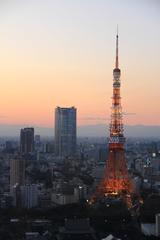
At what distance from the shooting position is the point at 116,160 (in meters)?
6.92

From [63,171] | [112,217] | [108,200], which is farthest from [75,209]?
[63,171]

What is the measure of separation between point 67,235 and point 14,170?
16.7 feet

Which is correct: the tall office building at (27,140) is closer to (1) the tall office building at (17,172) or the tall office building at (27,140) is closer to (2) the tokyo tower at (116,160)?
(1) the tall office building at (17,172)

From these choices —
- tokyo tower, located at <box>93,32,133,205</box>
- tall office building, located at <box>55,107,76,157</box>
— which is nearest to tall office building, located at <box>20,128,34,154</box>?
tall office building, located at <box>55,107,76,157</box>

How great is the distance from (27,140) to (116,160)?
9502 millimetres

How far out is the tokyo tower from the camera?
22.1ft

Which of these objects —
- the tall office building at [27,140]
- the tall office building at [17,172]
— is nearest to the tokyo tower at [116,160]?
the tall office building at [17,172]

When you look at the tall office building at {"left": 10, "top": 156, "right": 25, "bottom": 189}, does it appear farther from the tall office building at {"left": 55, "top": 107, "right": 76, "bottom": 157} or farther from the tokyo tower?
the tall office building at {"left": 55, "top": 107, "right": 76, "bottom": 157}

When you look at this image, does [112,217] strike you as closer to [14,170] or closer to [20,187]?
[20,187]

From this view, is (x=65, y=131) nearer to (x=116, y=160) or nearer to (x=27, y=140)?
(x=27, y=140)

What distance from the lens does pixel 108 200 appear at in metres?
6.52

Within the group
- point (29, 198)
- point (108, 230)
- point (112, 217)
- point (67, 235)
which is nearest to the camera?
point (67, 235)

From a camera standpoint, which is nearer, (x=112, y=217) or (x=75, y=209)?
(x=112, y=217)

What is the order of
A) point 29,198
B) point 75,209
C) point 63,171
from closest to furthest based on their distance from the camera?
point 75,209 < point 29,198 < point 63,171
